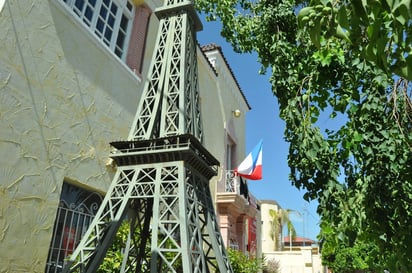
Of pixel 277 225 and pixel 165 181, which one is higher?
pixel 277 225

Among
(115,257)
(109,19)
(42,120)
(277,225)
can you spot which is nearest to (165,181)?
(115,257)

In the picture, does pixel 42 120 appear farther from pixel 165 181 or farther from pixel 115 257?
pixel 115 257

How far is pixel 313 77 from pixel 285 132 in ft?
2.20

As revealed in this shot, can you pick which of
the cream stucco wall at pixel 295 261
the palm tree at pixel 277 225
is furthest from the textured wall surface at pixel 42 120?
the palm tree at pixel 277 225

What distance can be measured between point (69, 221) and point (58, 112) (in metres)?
2.01

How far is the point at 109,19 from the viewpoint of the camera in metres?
8.05

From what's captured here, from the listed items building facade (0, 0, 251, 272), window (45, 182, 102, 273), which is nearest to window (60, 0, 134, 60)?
building facade (0, 0, 251, 272)

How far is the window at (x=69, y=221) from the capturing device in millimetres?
5715

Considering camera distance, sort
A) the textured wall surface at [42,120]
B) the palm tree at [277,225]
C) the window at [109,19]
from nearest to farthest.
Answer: the textured wall surface at [42,120] < the window at [109,19] < the palm tree at [277,225]

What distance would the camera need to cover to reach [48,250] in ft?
17.7

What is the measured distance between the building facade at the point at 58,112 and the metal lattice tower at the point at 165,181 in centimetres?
89

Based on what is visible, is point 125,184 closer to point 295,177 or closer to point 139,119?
point 139,119

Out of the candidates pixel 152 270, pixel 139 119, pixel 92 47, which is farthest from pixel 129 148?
pixel 92 47

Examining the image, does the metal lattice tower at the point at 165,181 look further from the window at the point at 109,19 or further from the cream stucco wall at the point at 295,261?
the cream stucco wall at the point at 295,261
